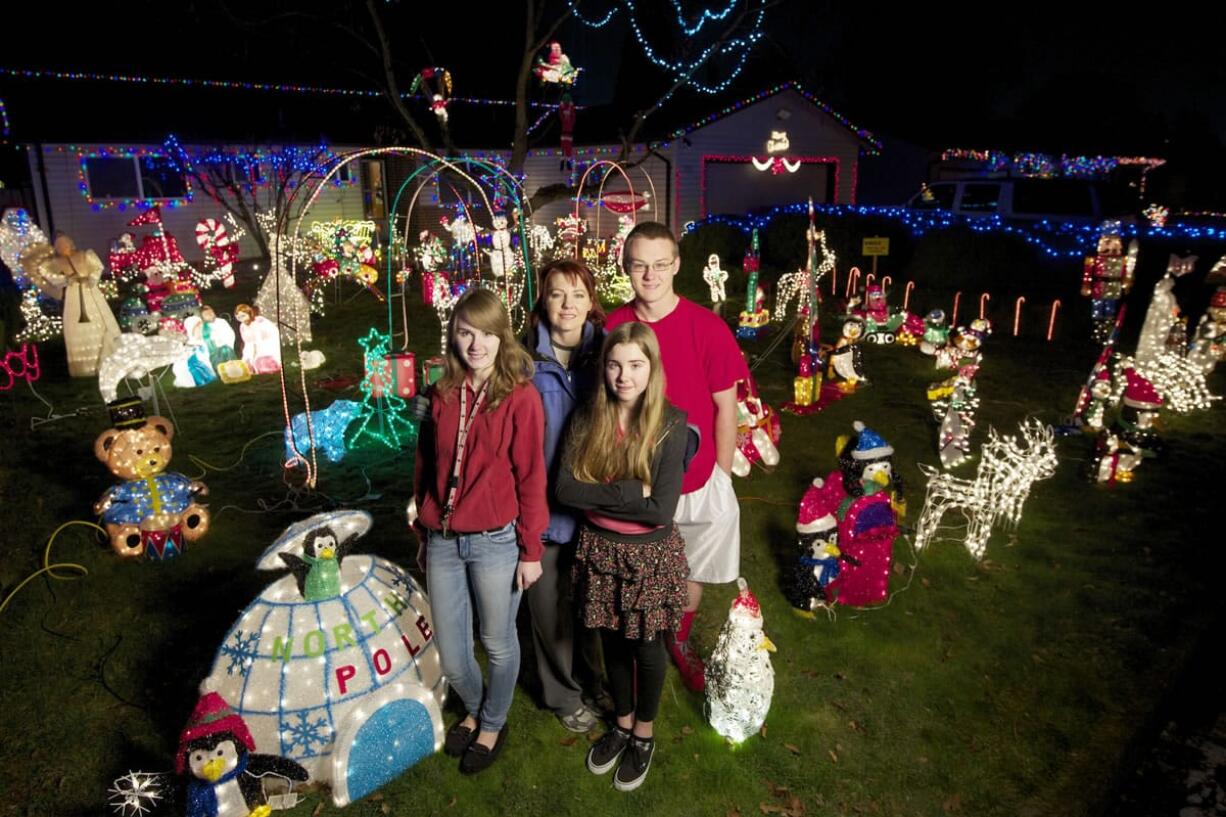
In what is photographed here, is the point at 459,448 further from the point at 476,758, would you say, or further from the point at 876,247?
the point at 876,247

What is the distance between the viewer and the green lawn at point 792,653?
3539 millimetres

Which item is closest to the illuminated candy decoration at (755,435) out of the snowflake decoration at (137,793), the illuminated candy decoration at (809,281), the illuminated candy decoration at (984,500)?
the illuminated candy decoration at (984,500)

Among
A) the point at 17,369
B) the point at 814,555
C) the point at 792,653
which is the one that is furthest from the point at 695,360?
the point at 17,369

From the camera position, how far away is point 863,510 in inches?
182

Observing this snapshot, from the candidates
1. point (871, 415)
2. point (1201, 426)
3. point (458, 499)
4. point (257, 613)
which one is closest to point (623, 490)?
point (458, 499)

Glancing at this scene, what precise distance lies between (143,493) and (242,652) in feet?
9.34

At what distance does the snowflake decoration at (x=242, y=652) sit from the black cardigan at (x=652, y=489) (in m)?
1.38

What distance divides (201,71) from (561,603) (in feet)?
74.5

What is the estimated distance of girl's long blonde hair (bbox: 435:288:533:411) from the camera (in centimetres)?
303

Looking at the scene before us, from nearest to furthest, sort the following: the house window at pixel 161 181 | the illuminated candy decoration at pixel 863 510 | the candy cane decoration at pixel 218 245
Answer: the illuminated candy decoration at pixel 863 510
the candy cane decoration at pixel 218 245
the house window at pixel 161 181

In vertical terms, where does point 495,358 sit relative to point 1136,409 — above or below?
above

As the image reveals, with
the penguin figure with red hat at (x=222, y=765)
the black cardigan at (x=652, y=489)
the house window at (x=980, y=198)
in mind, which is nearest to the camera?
the penguin figure with red hat at (x=222, y=765)

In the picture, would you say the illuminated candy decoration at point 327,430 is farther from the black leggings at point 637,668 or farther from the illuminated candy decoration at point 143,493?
the black leggings at point 637,668

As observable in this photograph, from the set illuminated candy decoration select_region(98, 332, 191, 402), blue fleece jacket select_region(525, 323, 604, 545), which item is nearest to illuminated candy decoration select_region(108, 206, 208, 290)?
illuminated candy decoration select_region(98, 332, 191, 402)
